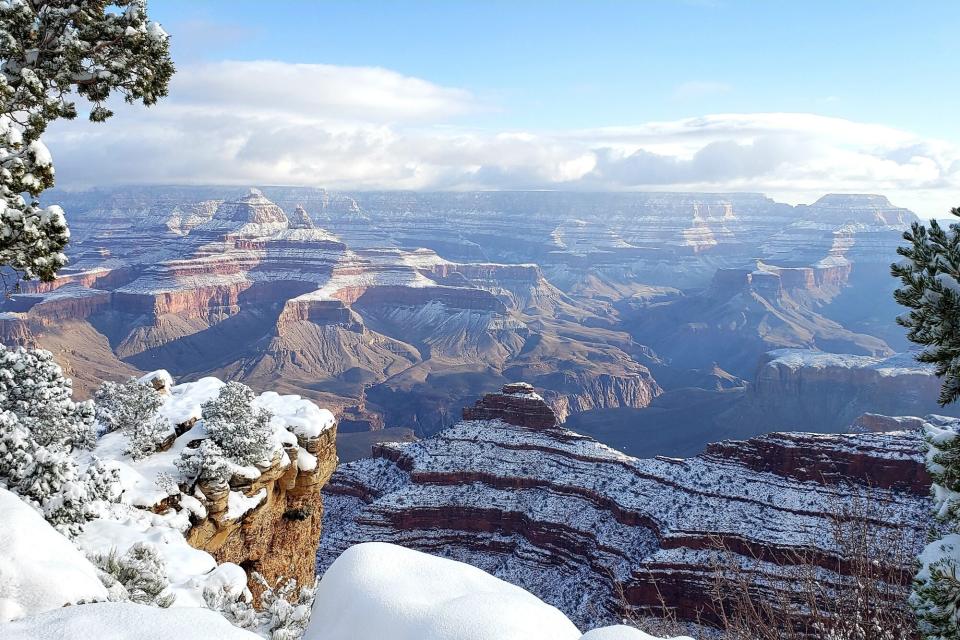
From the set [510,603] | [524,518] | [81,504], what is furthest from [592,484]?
[510,603]

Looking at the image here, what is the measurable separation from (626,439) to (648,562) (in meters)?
116

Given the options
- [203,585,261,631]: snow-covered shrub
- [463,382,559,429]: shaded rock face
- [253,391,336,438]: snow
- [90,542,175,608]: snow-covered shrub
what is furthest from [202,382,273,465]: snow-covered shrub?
[463,382,559,429]: shaded rock face

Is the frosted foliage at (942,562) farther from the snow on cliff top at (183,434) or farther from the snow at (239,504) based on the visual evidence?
the snow at (239,504)

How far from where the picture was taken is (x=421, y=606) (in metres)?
7.91

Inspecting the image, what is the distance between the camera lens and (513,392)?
232 ft

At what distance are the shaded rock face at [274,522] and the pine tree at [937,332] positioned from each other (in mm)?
19142

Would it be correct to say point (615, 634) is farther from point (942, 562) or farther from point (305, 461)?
point (305, 461)

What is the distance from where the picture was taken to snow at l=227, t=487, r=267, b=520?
21.1 m

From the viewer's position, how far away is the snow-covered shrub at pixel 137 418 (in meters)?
21.7

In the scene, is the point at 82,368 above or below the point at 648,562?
below

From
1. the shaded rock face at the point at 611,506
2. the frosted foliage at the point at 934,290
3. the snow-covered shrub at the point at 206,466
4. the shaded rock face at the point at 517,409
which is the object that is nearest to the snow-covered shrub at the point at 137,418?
the snow-covered shrub at the point at 206,466

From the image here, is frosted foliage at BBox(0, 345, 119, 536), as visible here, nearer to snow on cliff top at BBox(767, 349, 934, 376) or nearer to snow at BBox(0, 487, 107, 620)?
snow at BBox(0, 487, 107, 620)

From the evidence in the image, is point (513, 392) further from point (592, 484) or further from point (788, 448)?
point (788, 448)

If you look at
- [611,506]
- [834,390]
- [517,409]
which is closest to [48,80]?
[611,506]
